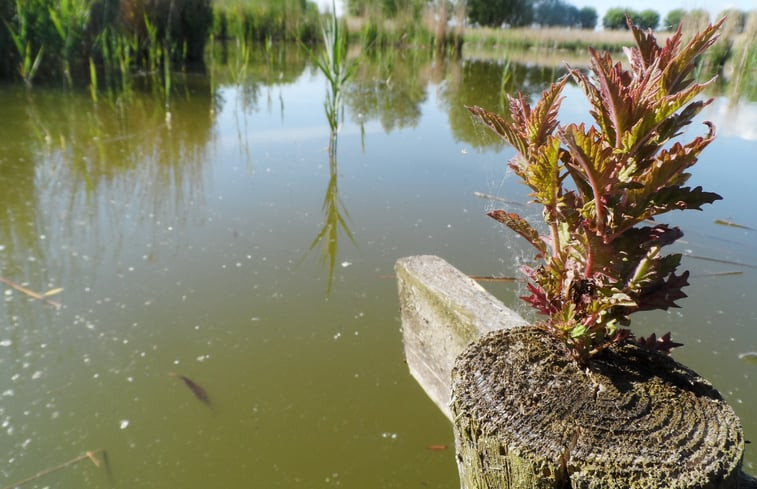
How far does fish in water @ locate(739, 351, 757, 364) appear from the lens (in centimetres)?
204

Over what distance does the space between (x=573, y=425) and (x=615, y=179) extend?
440 mm

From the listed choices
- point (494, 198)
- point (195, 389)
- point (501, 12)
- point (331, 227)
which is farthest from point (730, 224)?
point (501, 12)

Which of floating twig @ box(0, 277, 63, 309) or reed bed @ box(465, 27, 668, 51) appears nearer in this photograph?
floating twig @ box(0, 277, 63, 309)

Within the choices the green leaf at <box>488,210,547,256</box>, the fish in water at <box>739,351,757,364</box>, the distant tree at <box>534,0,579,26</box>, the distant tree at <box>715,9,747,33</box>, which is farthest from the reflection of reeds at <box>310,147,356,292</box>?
the distant tree at <box>534,0,579,26</box>

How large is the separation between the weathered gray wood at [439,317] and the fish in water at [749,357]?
118 cm

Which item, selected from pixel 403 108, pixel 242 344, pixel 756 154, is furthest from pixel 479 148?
pixel 242 344

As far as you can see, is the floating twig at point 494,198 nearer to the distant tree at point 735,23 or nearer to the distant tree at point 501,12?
the distant tree at point 735,23

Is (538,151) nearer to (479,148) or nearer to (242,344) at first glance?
(242,344)

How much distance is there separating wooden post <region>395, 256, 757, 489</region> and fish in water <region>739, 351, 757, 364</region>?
1314mm

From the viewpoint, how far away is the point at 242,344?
2055 millimetres

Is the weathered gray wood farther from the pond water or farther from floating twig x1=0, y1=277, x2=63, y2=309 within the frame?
floating twig x1=0, y1=277, x2=63, y2=309

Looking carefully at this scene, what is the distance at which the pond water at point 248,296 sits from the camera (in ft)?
5.33

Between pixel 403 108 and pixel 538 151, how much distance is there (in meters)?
5.81

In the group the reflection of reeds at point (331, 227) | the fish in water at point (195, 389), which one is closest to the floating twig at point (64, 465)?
the fish in water at point (195, 389)
